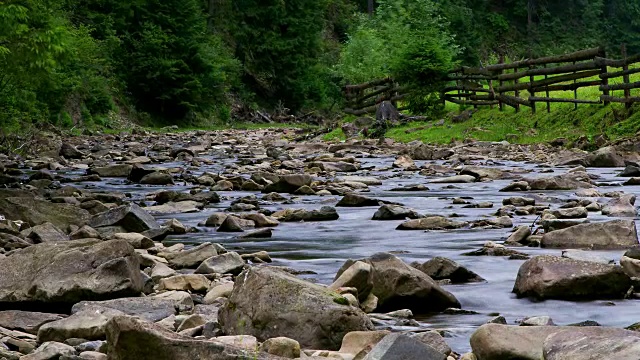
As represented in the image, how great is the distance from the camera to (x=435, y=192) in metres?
11.9

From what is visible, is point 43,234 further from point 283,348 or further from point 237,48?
point 237,48

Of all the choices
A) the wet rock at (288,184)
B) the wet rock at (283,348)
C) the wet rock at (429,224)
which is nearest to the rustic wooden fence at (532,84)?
the wet rock at (288,184)

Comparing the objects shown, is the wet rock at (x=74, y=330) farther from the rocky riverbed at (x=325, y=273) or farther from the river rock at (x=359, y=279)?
the river rock at (x=359, y=279)

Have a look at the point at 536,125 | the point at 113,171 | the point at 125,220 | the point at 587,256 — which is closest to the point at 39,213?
the point at 125,220

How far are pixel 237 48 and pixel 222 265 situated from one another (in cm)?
5104

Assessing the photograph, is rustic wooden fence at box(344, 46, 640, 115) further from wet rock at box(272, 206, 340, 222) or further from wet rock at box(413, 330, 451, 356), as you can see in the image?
wet rock at box(413, 330, 451, 356)

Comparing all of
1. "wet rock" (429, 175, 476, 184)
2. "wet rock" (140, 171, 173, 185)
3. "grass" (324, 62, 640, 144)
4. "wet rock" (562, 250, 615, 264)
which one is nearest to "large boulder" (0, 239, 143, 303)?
"wet rock" (562, 250, 615, 264)

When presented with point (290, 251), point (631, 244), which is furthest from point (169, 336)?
point (631, 244)

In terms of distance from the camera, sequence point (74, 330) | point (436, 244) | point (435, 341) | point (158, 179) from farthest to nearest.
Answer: point (158, 179) < point (436, 244) < point (74, 330) < point (435, 341)

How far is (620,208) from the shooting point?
8.45 metres

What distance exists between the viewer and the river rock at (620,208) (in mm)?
8336

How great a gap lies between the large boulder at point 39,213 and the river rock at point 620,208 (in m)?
4.97

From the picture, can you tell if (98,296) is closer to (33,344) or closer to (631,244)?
(33,344)

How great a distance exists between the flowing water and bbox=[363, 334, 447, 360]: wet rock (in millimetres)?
639
